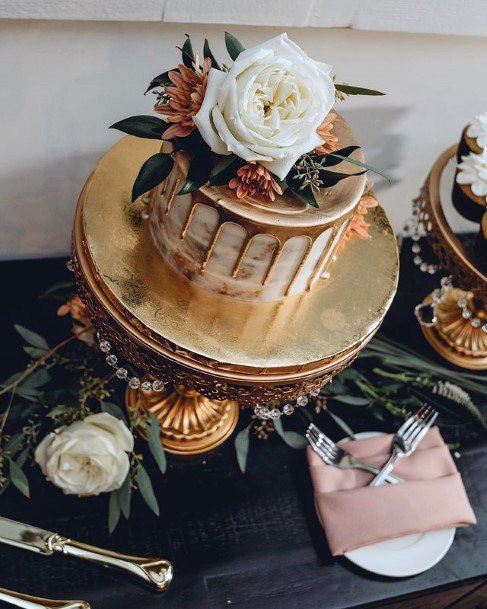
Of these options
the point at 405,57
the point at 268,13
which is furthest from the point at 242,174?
the point at 405,57

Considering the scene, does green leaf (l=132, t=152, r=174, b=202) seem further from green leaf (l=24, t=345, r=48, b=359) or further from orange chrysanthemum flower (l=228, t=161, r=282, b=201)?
green leaf (l=24, t=345, r=48, b=359)

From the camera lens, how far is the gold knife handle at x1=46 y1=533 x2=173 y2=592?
59cm

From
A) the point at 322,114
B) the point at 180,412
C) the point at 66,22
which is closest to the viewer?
the point at 322,114

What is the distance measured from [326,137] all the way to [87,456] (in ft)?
1.12

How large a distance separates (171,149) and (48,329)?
0.33m

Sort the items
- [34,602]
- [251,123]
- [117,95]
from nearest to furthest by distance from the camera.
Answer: [251,123] < [34,602] < [117,95]

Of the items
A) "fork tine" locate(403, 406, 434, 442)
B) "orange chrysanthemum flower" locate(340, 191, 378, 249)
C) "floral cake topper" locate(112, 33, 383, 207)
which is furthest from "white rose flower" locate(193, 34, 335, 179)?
"fork tine" locate(403, 406, 434, 442)

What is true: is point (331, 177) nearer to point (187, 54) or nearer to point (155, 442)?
point (187, 54)

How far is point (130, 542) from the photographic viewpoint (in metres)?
0.63

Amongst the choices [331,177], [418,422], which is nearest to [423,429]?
[418,422]

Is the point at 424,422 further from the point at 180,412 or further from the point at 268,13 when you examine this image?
the point at 268,13

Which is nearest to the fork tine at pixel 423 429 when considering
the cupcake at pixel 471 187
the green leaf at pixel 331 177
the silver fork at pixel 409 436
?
the silver fork at pixel 409 436

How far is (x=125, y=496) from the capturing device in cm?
63

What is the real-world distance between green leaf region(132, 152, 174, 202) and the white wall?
0.60 feet
